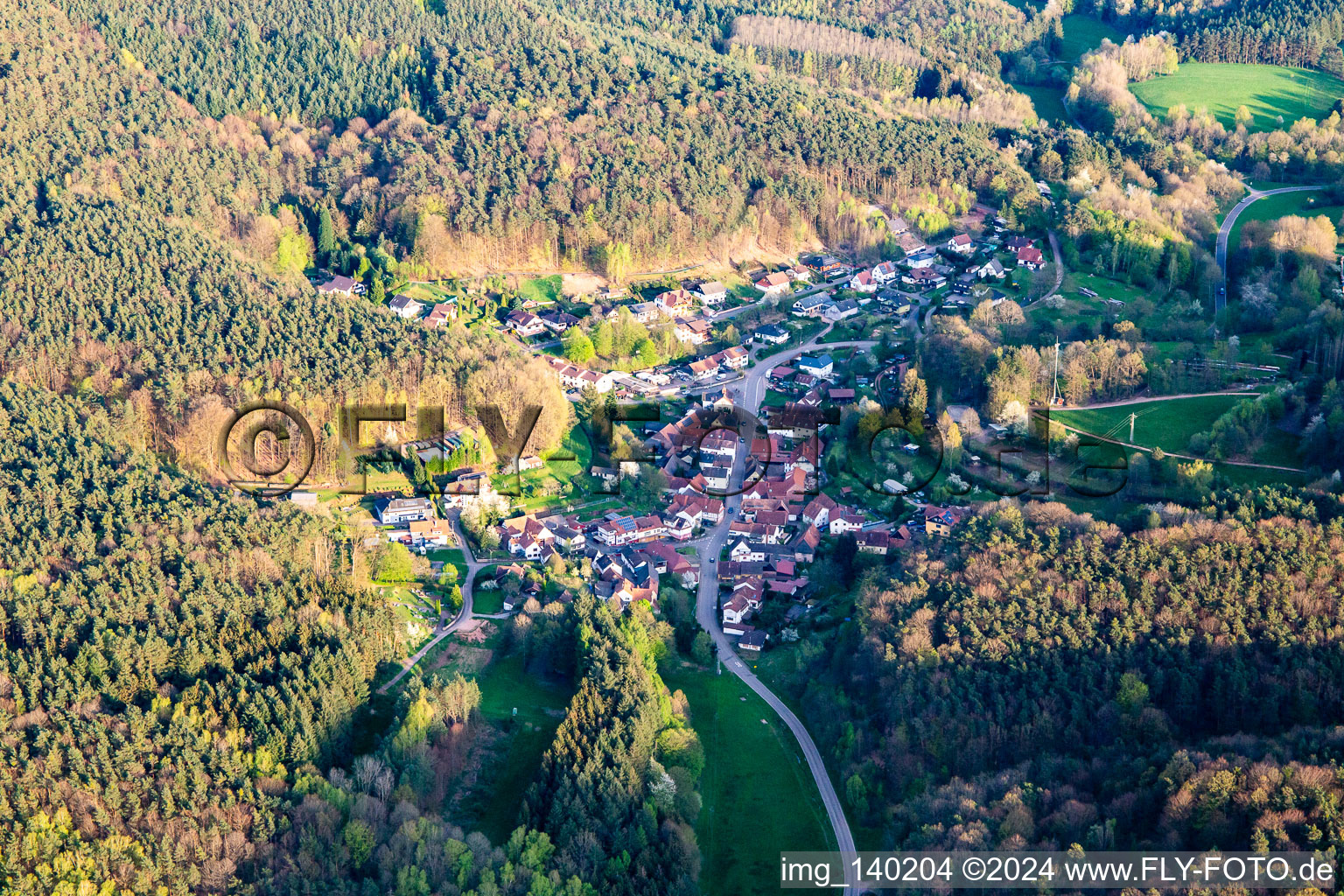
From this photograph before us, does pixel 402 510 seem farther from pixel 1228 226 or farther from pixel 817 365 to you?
pixel 1228 226

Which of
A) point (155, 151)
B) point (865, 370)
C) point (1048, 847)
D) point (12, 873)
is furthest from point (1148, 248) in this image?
point (12, 873)

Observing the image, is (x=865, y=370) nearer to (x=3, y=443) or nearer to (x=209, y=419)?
(x=209, y=419)

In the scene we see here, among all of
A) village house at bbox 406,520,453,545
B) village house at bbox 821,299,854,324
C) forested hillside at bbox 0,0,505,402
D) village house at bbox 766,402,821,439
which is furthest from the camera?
village house at bbox 821,299,854,324

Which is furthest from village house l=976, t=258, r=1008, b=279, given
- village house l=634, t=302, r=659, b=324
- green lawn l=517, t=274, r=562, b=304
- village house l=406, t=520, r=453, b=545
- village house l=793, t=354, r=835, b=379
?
village house l=406, t=520, r=453, b=545

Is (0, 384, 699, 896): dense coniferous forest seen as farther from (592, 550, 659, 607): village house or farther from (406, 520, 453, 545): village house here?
(406, 520, 453, 545): village house

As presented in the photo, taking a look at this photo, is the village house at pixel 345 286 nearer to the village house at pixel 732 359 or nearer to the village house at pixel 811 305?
the village house at pixel 732 359

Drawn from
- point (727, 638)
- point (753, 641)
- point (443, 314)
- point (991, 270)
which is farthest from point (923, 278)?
point (753, 641)

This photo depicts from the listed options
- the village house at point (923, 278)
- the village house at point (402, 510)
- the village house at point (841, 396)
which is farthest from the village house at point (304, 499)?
the village house at point (923, 278)
